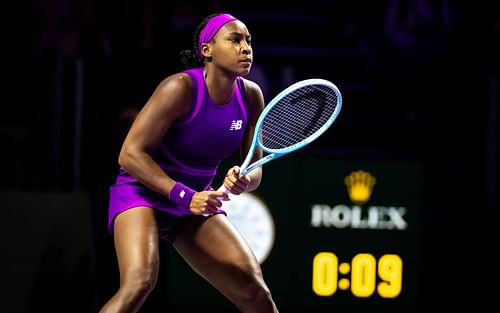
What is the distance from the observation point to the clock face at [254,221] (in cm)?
664

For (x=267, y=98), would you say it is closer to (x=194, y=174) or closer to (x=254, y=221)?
(x=254, y=221)

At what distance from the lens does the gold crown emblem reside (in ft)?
21.8

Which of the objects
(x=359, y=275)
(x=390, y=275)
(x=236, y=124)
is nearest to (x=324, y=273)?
(x=359, y=275)

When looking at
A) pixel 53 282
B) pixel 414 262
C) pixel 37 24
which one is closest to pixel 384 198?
pixel 414 262

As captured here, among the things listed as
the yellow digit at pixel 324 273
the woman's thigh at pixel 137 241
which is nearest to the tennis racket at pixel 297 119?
the woman's thigh at pixel 137 241

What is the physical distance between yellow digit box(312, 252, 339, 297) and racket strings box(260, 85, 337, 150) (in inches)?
97.9

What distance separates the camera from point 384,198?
21.9 ft

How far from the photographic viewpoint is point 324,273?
6660 millimetres

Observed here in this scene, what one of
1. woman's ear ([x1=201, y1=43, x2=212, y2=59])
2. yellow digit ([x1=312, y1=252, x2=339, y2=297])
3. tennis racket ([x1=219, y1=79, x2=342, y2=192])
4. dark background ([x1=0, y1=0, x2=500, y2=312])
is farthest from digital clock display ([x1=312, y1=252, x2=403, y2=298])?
woman's ear ([x1=201, y1=43, x2=212, y2=59])

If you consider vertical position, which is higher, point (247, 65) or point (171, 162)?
point (247, 65)

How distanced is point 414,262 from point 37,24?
3763 mm

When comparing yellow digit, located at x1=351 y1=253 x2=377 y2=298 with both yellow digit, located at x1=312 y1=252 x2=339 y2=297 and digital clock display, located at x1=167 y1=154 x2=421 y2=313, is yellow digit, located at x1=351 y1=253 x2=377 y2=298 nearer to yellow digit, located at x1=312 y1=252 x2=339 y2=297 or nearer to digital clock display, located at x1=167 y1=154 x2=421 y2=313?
digital clock display, located at x1=167 y1=154 x2=421 y2=313

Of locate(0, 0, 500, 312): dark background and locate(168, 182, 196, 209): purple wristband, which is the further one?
locate(0, 0, 500, 312): dark background

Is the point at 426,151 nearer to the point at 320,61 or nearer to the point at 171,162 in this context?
the point at 320,61
